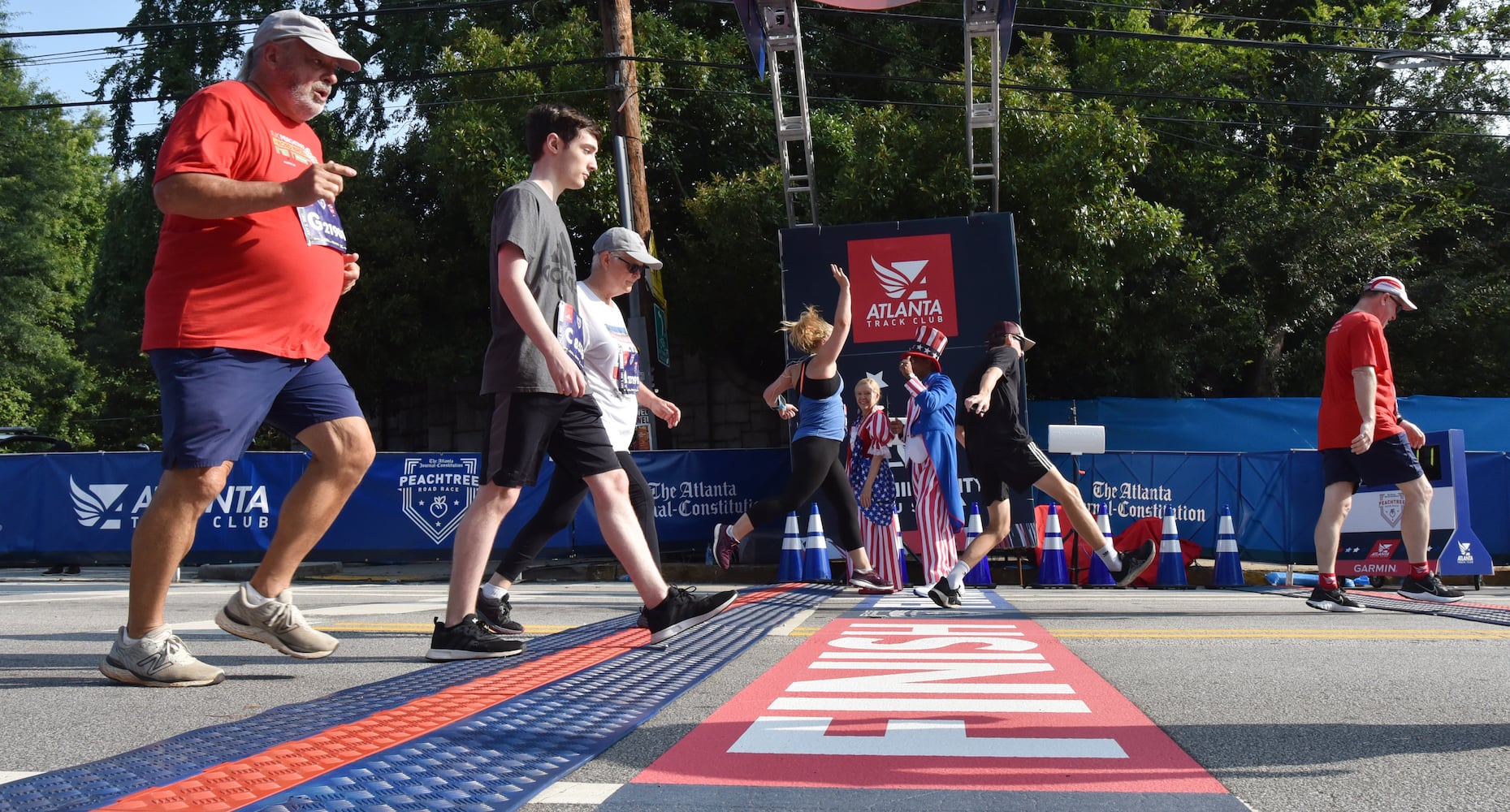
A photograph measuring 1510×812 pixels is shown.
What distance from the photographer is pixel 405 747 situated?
2.55 metres

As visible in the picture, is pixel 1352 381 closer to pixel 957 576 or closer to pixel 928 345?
pixel 957 576

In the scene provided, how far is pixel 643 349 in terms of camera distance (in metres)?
14.6

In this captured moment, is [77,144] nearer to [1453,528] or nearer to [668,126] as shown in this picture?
[668,126]

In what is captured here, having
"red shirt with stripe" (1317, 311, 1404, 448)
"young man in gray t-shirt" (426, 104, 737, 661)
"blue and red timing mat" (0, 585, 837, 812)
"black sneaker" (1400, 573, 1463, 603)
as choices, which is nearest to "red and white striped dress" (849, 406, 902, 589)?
"red shirt with stripe" (1317, 311, 1404, 448)

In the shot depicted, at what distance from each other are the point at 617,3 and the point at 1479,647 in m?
13.3

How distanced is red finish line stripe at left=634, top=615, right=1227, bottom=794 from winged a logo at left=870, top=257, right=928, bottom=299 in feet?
29.6

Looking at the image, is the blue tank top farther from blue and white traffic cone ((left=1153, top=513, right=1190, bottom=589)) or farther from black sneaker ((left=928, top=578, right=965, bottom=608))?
blue and white traffic cone ((left=1153, top=513, right=1190, bottom=589))

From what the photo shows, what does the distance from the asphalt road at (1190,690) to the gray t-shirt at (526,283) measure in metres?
1.01

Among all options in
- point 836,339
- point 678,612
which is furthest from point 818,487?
point 678,612

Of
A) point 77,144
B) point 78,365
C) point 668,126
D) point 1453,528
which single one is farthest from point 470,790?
point 77,144

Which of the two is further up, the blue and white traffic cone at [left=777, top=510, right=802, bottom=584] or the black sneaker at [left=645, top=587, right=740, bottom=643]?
the black sneaker at [left=645, top=587, right=740, bottom=643]

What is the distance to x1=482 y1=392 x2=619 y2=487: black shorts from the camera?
4.27m

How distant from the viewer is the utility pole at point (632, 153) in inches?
579

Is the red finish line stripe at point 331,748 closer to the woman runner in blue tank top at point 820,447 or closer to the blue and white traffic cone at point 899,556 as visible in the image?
the woman runner in blue tank top at point 820,447
